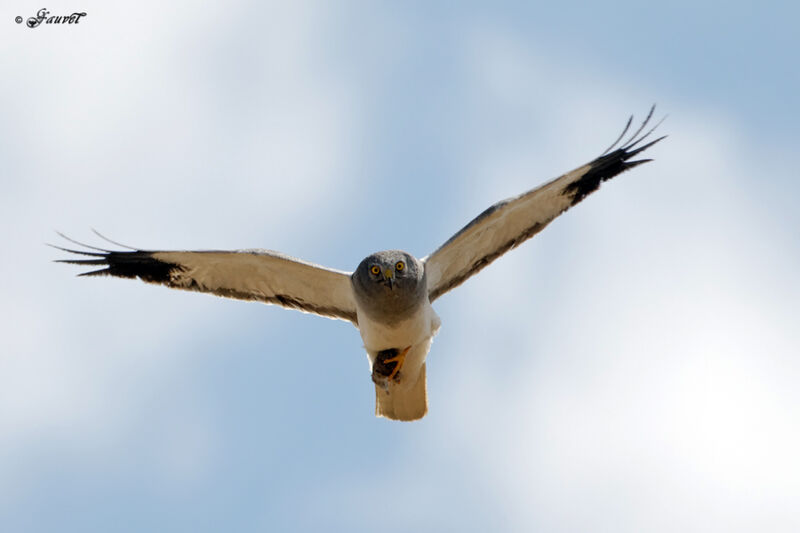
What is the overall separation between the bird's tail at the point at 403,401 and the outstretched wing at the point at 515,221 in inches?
49.8

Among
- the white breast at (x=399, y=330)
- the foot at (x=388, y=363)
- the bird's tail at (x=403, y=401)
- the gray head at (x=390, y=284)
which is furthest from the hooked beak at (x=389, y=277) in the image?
the bird's tail at (x=403, y=401)

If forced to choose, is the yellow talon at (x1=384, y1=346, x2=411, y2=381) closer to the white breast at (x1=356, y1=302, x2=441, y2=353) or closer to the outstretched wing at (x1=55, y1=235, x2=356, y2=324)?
the white breast at (x1=356, y1=302, x2=441, y2=353)

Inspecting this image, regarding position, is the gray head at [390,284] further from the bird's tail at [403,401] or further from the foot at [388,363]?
the bird's tail at [403,401]

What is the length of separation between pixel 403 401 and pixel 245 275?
2.65 metres

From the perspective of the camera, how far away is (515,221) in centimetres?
1579

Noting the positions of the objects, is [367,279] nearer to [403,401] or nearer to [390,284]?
[390,284]

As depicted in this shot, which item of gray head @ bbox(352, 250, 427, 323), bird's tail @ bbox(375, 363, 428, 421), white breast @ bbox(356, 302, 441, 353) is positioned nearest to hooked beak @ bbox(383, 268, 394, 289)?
gray head @ bbox(352, 250, 427, 323)

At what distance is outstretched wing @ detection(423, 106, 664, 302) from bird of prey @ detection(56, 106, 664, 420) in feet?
0.04

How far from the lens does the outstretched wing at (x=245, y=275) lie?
15586mm

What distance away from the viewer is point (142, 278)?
15844 mm

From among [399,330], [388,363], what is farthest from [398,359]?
[399,330]

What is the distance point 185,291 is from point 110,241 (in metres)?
1.18

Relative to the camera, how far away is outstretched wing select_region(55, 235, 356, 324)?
1559 cm

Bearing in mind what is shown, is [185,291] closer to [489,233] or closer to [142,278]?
[142,278]
